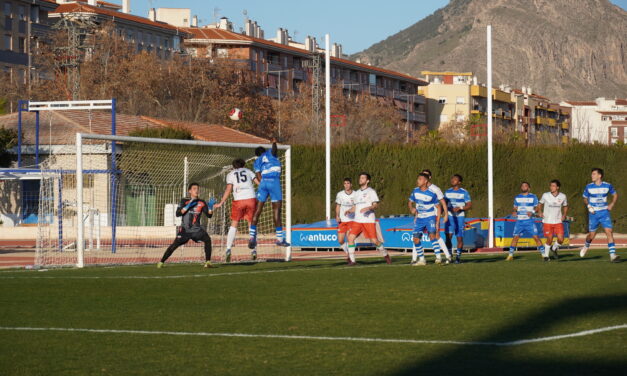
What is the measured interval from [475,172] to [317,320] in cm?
3064

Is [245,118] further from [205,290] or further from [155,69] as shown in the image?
[205,290]

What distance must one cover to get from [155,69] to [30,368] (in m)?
72.5

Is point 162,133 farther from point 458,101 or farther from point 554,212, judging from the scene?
point 458,101

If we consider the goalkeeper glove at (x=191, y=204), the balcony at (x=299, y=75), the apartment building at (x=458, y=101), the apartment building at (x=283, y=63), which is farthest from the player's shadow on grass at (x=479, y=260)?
the apartment building at (x=458, y=101)

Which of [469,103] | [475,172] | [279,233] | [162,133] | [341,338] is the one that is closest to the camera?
[341,338]

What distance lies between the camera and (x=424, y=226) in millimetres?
19906

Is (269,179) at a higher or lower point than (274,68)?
lower

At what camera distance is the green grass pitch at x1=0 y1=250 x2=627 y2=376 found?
8.78 m

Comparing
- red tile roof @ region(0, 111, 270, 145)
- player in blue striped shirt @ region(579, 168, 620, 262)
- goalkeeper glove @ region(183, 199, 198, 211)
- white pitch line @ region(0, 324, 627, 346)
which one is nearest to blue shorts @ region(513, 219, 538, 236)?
player in blue striped shirt @ region(579, 168, 620, 262)

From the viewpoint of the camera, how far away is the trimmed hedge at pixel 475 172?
4084cm

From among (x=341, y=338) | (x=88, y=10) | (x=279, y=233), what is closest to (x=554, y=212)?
(x=279, y=233)

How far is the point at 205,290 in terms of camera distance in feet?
48.8

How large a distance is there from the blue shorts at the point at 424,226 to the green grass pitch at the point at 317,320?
5.82 feet

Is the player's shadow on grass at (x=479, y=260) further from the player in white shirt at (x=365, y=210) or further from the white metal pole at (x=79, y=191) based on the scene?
the white metal pole at (x=79, y=191)
